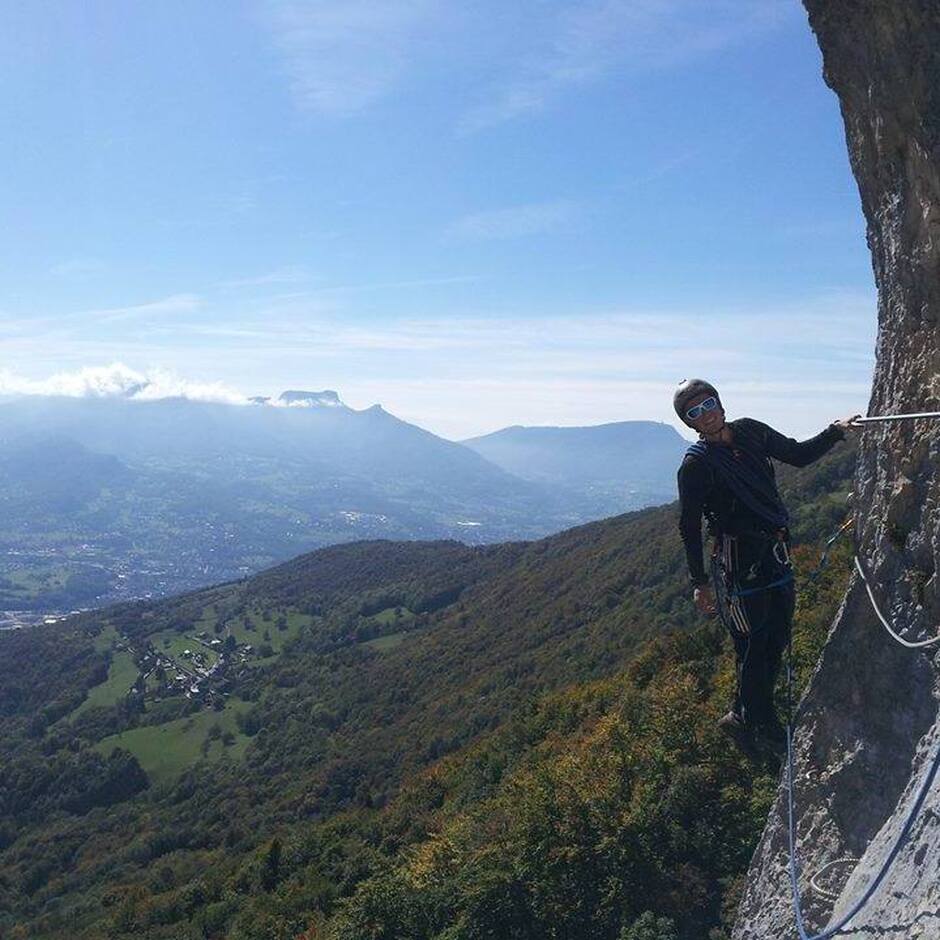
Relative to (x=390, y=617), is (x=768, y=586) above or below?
above

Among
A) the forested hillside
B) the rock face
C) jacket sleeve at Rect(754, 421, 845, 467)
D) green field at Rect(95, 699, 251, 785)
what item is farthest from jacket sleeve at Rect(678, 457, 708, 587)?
green field at Rect(95, 699, 251, 785)

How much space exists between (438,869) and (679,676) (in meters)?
8.48

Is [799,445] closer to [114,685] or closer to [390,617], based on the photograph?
[390,617]

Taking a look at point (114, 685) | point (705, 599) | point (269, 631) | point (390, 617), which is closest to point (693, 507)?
point (705, 599)

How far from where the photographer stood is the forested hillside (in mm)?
14266

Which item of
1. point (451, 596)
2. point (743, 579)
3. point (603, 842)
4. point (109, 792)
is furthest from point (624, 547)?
point (743, 579)

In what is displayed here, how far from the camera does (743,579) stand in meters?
5.92

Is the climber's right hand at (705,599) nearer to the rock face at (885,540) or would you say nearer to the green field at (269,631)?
the rock face at (885,540)

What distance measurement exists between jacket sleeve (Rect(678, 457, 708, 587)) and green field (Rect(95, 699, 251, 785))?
87.8 meters

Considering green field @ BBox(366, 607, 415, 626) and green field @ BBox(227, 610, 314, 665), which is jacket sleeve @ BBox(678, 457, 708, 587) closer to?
green field @ BBox(366, 607, 415, 626)

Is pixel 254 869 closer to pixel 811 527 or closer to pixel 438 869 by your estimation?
pixel 438 869

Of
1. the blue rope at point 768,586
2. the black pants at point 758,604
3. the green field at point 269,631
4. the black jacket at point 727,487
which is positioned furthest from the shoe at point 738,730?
the green field at point 269,631

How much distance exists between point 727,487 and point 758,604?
3.13ft

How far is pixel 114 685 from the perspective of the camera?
4560 inches
